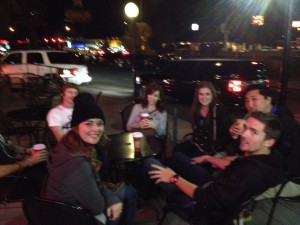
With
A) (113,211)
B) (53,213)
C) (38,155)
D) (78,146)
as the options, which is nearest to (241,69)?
(38,155)

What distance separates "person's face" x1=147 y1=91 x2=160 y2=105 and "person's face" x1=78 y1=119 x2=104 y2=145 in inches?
99.6

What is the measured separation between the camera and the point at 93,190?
2.43 m

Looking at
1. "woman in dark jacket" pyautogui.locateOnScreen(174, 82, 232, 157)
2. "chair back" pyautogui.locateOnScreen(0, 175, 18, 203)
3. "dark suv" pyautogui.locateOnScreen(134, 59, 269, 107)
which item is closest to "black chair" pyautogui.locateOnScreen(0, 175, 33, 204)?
"chair back" pyautogui.locateOnScreen(0, 175, 18, 203)

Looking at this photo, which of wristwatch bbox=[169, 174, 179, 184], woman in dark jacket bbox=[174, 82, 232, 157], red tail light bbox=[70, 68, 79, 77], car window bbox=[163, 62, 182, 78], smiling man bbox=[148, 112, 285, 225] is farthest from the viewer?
red tail light bbox=[70, 68, 79, 77]

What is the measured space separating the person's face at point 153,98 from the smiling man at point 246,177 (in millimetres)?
2295

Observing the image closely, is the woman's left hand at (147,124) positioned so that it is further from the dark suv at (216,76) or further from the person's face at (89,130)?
the dark suv at (216,76)

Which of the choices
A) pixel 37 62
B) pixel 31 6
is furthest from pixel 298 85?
pixel 31 6

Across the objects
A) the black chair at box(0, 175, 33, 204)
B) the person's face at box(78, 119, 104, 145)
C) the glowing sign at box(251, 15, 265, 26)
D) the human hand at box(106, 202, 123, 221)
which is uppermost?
the glowing sign at box(251, 15, 265, 26)

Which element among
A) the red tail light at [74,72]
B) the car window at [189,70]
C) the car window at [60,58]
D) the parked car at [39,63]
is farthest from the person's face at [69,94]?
the car window at [60,58]

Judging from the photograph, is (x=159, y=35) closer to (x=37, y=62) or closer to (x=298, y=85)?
(x=298, y=85)

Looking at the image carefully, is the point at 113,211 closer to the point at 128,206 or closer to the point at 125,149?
the point at 128,206

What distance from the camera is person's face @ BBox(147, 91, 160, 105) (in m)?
5.22

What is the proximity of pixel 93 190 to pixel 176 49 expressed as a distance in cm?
3614

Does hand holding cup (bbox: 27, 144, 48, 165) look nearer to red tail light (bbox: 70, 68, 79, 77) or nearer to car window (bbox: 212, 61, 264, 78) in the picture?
car window (bbox: 212, 61, 264, 78)
